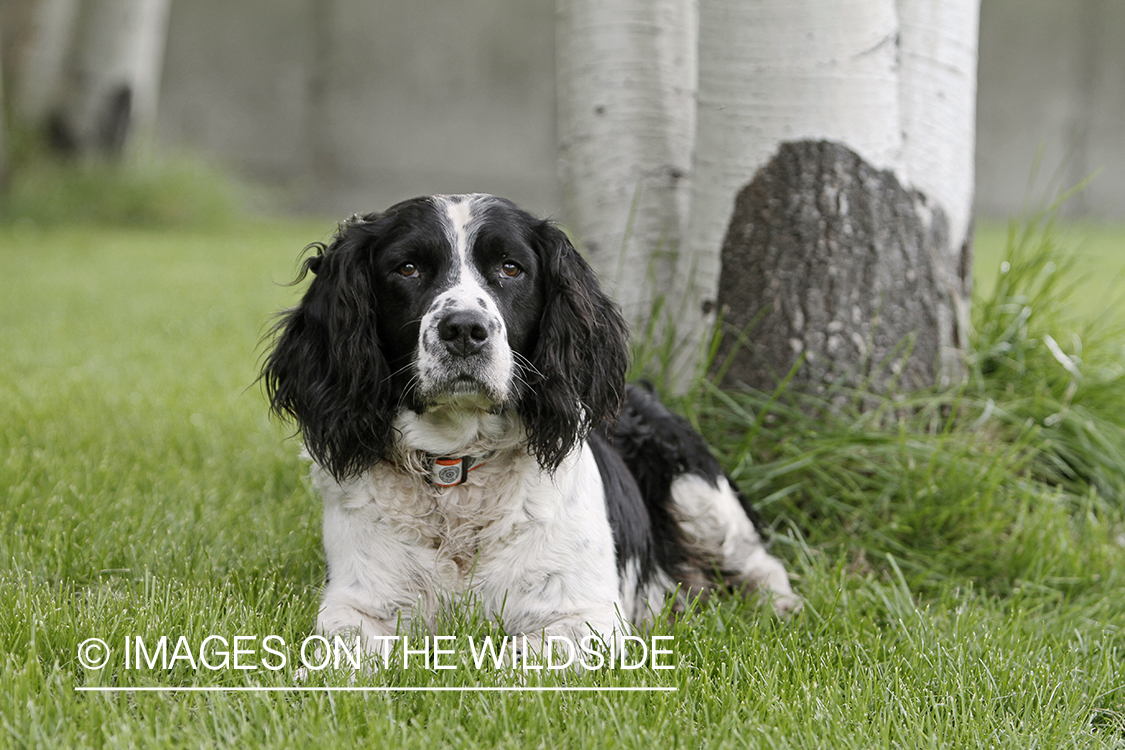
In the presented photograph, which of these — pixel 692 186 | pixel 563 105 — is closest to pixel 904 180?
pixel 692 186

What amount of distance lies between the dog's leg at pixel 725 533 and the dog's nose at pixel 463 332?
45.5 inches

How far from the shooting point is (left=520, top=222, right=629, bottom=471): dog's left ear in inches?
108

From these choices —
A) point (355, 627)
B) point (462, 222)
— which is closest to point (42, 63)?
point (462, 222)

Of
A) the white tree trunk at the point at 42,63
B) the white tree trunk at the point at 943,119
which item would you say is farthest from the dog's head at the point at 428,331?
the white tree trunk at the point at 42,63

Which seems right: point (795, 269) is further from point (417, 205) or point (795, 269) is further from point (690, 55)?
point (417, 205)

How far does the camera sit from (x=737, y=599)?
10.4 ft

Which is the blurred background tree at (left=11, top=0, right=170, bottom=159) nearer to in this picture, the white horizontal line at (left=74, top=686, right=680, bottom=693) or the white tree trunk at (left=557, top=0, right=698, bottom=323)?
the white tree trunk at (left=557, top=0, right=698, bottom=323)

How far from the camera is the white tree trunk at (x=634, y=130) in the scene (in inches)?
165

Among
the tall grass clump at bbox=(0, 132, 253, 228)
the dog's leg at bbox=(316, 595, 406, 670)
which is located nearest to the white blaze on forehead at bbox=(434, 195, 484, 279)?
the dog's leg at bbox=(316, 595, 406, 670)

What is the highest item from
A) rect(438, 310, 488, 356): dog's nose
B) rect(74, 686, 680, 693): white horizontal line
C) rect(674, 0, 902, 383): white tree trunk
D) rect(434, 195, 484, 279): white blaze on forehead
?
rect(674, 0, 902, 383): white tree trunk

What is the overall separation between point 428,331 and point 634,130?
2.03 m

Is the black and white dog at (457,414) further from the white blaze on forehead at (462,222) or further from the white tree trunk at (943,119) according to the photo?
the white tree trunk at (943,119)

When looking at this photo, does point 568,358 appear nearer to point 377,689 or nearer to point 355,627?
point 355,627

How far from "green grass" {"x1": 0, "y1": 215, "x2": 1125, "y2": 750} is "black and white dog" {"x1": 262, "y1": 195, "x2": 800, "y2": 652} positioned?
0.20 meters
